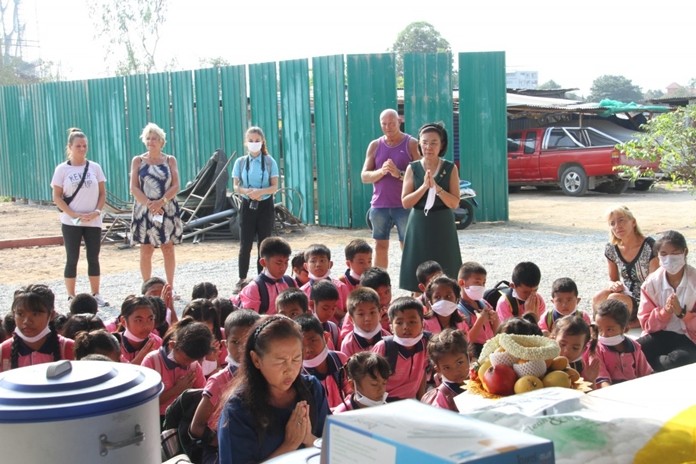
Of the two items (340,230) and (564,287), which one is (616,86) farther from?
(564,287)

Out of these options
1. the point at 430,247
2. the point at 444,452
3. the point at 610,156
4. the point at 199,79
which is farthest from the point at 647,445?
the point at 610,156

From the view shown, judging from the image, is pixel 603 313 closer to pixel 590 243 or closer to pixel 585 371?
pixel 585 371

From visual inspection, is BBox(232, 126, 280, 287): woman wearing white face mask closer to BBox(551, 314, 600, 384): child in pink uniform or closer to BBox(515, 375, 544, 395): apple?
BBox(551, 314, 600, 384): child in pink uniform

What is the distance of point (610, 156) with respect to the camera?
1861 centimetres

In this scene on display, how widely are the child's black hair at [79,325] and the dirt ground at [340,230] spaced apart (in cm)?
545

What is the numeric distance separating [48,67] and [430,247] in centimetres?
4688

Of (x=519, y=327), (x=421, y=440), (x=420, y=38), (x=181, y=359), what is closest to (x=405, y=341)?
(x=519, y=327)

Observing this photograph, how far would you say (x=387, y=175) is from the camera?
7355mm

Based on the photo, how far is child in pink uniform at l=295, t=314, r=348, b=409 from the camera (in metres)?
4.38

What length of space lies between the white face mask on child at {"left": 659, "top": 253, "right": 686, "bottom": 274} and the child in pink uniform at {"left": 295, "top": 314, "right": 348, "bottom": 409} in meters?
2.19

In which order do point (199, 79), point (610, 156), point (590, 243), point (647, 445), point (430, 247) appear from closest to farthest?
point (647, 445)
point (430, 247)
point (590, 243)
point (199, 79)
point (610, 156)

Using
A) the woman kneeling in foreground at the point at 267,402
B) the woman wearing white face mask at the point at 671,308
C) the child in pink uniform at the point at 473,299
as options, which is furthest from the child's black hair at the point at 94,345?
the woman wearing white face mask at the point at 671,308

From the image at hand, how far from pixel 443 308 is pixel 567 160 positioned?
14.7 m

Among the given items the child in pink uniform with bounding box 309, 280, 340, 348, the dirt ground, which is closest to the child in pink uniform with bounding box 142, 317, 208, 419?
the child in pink uniform with bounding box 309, 280, 340, 348
